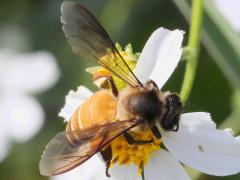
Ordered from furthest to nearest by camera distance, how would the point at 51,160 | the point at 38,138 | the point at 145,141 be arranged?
1. the point at 38,138
2. the point at 145,141
3. the point at 51,160

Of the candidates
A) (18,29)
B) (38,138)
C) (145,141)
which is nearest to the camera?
(145,141)

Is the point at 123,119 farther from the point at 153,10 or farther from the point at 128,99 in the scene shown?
the point at 153,10

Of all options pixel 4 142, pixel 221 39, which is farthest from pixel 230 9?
pixel 4 142

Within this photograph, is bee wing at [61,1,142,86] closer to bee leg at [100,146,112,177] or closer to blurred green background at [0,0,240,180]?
bee leg at [100,146,112,177]

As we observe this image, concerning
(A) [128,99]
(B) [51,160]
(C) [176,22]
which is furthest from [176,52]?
(C) [176,22]

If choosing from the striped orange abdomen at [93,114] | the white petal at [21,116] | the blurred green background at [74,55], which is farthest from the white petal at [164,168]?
the white petal at [21,116]

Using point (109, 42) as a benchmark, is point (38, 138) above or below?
below
